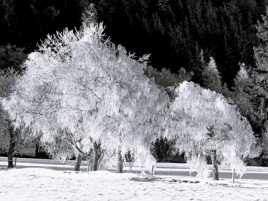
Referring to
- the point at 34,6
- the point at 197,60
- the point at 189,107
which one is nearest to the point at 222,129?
the point at 189,107

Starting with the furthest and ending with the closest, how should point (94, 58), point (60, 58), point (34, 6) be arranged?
1. point (34, 6)
2. point (60, 58)
3. point (94, 58)

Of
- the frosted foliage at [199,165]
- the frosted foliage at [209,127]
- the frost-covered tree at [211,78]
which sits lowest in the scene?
the frosted foliage at [199,165]

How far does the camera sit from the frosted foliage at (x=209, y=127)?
1731 inches

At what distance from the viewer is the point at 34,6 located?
131500 millimetres

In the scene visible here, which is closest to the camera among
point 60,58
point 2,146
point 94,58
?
point 94,58

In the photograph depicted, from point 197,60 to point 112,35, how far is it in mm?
38457

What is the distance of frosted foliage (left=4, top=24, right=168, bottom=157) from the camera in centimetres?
3425

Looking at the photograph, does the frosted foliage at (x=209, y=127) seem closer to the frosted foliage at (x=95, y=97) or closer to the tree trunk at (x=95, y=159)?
the frosted foliage at (x=95, y=97)

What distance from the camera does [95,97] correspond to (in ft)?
113

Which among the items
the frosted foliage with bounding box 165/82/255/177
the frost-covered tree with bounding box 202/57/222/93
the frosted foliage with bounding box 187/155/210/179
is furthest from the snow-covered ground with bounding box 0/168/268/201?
the frost-covered tree with bounding box 202/57/222/93

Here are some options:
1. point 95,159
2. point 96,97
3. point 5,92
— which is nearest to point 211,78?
point 5,92

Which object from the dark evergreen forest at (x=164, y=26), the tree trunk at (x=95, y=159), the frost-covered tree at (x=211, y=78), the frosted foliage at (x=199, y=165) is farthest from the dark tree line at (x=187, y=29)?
the tree trunk at (x=95, y=159)

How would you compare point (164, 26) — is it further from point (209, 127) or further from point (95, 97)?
point (95, 97)

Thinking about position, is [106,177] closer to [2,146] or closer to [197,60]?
[2,146]
